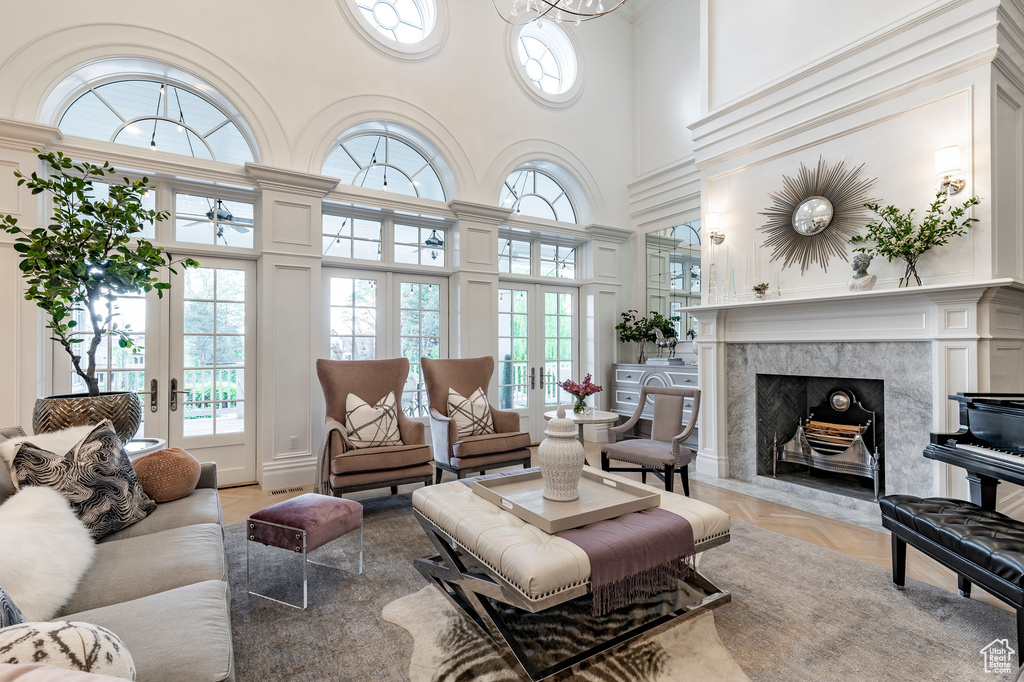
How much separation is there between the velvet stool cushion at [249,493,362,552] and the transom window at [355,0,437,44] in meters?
4.42

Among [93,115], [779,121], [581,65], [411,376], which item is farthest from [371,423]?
[581,65]

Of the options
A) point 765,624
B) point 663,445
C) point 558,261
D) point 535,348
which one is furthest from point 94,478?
point 558,261

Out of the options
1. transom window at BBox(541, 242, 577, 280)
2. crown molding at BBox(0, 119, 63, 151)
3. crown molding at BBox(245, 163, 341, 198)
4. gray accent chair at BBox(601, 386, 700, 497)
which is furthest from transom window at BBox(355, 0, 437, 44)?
gray accent chair at BBox(601, 386, 700, 497)

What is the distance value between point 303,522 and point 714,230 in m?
4.07

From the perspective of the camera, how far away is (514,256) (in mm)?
5727

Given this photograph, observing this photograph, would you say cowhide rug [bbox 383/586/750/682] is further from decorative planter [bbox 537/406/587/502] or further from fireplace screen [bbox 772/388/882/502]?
fireplace screen [bbox 772/388/882/502]

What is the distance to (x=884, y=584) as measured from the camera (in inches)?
93.1

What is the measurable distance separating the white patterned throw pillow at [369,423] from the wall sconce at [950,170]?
160 inches

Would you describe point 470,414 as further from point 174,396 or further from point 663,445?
point 174,396

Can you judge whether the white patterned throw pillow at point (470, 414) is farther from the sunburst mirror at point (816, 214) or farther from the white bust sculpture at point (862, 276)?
the white bust sculpture at point (862, 276)

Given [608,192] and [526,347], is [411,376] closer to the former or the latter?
[526,347]

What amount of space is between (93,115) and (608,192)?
503cm

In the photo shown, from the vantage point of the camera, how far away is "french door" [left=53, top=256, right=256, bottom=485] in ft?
12.5

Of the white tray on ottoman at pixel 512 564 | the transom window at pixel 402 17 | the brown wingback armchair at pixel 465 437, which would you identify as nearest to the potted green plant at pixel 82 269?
the white tray on ottoman at pixel 512 564
